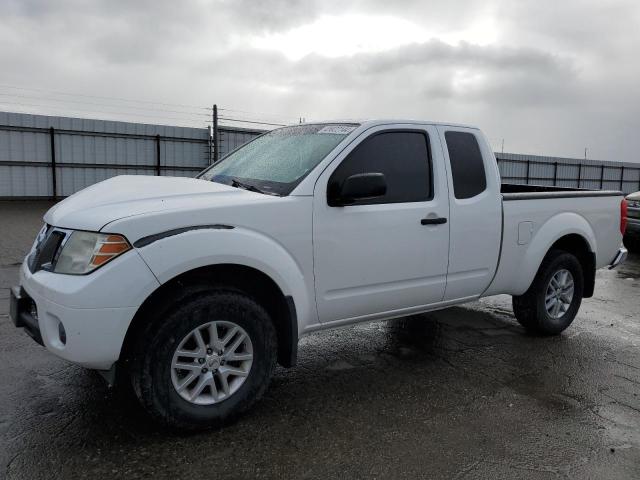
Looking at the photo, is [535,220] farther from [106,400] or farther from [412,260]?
[106,400]

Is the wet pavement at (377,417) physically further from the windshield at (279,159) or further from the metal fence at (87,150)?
the metal fence at (87,150)

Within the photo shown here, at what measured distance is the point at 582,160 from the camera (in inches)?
1252

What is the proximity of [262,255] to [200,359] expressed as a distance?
2.20 ft

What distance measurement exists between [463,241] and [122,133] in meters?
17.5

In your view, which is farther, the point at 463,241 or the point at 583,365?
the point at 583,365

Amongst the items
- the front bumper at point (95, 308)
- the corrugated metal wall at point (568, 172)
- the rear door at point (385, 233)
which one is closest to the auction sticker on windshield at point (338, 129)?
the rear door at point (385, 233)

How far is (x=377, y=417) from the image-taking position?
3.34 meters

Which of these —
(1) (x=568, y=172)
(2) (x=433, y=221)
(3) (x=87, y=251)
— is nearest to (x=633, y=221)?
(2) (x=433, y=221)

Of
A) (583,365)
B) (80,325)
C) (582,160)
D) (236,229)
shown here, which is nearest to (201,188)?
(236,229)

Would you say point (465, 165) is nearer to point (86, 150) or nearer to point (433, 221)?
point (433, 221)

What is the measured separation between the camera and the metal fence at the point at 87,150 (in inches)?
695

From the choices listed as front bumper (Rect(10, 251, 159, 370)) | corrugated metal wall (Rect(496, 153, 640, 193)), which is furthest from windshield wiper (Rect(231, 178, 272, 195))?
corrugated metal wall (Rect(496, 153, 640, 193))

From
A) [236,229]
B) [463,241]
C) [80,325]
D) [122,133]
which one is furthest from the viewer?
[122,133]

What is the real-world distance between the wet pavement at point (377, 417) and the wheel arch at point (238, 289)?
487 mm
